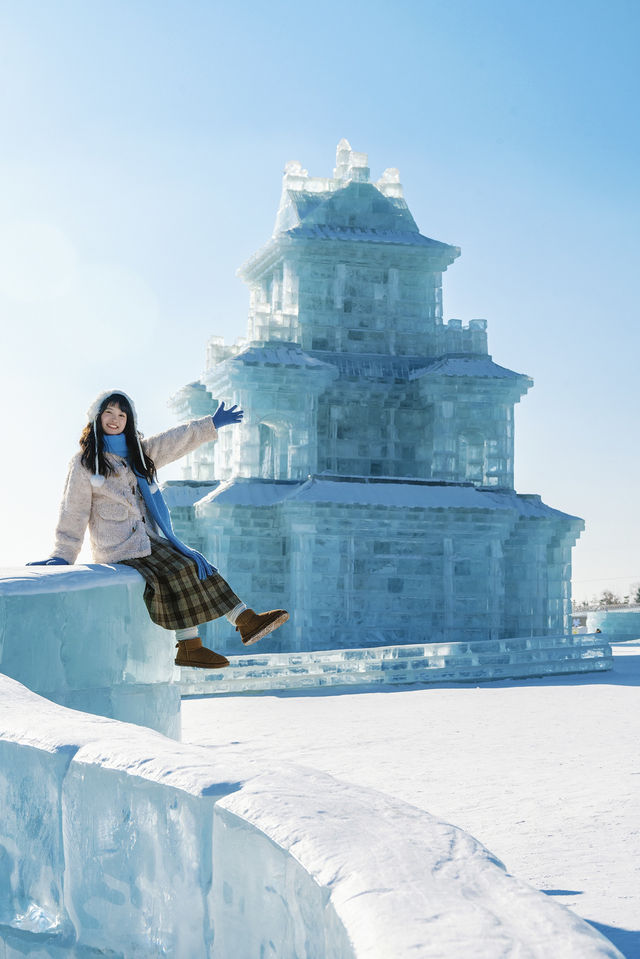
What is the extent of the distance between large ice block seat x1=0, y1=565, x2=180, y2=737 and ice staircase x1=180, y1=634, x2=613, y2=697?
28.6ft

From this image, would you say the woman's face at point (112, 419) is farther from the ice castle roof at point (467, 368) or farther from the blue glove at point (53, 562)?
the ice castle roof at point (467, 368)

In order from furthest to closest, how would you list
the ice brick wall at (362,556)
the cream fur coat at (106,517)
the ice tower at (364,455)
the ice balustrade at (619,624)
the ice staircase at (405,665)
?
the ice balustrade at (619,624)
the ice tower at (364,455)
the ice brick wall at (362,556)
the ice staircase at (405,665)
the cream fur coat at (106,517)

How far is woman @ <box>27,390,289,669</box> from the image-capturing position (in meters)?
5.50

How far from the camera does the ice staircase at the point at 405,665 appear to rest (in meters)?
15.0

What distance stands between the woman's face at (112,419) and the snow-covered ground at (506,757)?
2.52 meters

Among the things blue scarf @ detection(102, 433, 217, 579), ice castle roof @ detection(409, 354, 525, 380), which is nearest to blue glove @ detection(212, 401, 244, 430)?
blue scarf @ detection(102, 433, 217, 579)

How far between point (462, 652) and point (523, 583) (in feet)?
28.0

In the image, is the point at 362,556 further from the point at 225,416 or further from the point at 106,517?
the point at 106,517

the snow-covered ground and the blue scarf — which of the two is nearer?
the snow-covered ground

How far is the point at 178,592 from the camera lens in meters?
5.48

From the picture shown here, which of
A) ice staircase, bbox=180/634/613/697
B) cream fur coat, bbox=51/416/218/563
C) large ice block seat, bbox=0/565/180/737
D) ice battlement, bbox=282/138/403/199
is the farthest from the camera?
ice battlement, bbox=282/138/403/199

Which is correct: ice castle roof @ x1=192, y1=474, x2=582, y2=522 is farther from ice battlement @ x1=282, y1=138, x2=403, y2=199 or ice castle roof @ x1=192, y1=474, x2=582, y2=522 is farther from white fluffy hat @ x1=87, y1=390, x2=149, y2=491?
white fluffy hat @ x1=87, y1=390, x2=149, y2=491

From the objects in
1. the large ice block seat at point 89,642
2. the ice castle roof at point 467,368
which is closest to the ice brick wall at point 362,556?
the ice castle roof at point 467,368

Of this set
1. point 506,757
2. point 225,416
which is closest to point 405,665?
point 506,757
